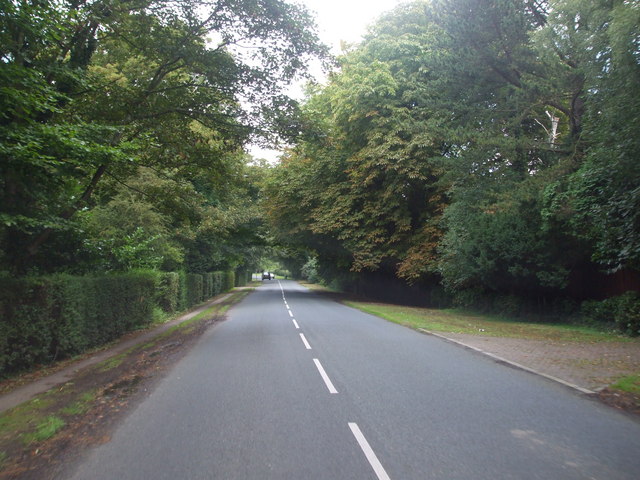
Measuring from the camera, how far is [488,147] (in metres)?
16.6

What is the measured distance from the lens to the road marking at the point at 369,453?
3.94 metres

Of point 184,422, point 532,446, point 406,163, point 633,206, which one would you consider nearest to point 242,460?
point 184,422

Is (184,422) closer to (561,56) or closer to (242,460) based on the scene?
(242,460)

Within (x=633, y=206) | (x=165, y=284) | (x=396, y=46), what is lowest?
(x=165, y=284)

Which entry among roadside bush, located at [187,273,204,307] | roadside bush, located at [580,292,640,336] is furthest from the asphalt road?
roadside bush, located at [187,273,204,307]

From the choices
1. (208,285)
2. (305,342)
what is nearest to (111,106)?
(305,342)

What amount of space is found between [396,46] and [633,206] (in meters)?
19.0

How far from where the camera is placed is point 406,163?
2380 cm

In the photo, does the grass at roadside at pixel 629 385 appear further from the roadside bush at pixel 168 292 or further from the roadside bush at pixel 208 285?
the roadside bush at pixel 208 285

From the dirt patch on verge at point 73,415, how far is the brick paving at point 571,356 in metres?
7.10

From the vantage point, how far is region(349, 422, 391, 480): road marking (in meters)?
3.94

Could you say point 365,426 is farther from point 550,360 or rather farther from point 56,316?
point 56,316

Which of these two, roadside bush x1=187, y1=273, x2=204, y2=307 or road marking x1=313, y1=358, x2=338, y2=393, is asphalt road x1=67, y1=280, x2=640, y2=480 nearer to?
road marking x1=313, y1=358, x2=338, y2=393

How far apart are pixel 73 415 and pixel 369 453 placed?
13.5 feet
